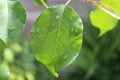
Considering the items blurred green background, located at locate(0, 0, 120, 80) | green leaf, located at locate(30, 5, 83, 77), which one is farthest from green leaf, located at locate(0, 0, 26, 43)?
blurred green background, located at locate(0, 0, 120, 80)

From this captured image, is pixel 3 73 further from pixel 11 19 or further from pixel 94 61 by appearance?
pixel 94 61

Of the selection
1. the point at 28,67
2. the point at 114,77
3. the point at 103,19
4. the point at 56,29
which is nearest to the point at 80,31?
the point at 56,29

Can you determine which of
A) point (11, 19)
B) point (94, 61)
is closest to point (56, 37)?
point (11, 19)

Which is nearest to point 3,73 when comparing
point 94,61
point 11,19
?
point 11,19

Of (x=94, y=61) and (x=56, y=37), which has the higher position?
(x=56, y=37)

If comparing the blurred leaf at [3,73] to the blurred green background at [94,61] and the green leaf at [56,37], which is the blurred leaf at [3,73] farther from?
the blurred green background at [94,61]

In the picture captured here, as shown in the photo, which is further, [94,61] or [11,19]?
[94,61]

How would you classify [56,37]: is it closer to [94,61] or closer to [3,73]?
[3,73]

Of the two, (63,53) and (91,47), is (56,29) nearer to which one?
(63,53)
